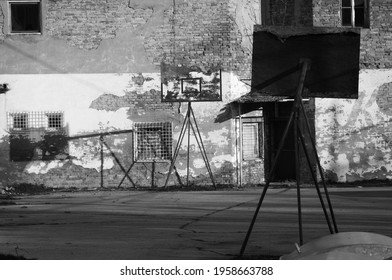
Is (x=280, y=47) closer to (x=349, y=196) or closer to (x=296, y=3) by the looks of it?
(x=349, y=196)

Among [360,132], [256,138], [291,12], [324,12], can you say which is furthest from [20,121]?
[360,132]

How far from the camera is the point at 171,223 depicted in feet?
45.3

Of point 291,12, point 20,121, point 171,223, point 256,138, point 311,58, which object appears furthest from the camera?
point 256,138

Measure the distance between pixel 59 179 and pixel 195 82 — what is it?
16.5 ft

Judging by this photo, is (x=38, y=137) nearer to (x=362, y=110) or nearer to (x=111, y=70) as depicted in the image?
(x=111, y=70)

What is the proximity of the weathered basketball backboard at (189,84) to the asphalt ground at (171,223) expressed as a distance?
4061 millimetres

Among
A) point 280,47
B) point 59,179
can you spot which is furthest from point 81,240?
point 59,179

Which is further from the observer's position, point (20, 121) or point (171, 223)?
point (20, 121)

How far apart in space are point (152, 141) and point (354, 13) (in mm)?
7261

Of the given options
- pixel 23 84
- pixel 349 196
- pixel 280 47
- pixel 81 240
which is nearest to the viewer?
pixel 280 47

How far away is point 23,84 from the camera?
25.2 meters

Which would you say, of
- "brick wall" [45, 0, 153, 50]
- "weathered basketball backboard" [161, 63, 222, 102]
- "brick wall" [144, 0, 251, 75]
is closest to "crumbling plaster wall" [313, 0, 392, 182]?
"brick wall" [144, 0, 251, 75]

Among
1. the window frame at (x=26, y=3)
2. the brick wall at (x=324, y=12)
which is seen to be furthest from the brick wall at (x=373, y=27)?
the window frame at (x=26, y=3)

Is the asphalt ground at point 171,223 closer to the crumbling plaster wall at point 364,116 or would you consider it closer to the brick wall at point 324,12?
the crumbling plaster wall at point 364,116
